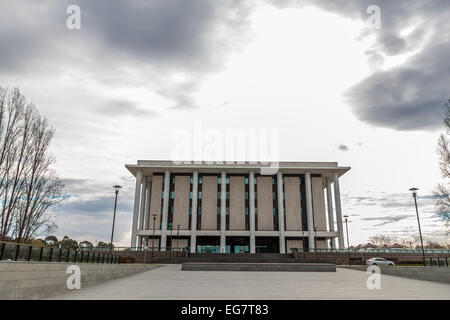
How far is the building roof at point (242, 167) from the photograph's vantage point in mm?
56844

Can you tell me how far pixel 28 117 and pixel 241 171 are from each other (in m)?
41.1

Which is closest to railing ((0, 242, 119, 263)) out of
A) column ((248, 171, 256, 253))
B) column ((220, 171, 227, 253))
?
column ((220, 171, 227, 253))

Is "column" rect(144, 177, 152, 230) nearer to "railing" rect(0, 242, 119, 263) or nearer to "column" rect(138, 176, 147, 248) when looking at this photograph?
"column" rect(138, 176, 147, 248)

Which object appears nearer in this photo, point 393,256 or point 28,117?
point 28,117

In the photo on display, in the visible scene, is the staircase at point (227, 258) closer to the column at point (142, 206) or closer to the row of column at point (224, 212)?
the row of column at point (224, 212)

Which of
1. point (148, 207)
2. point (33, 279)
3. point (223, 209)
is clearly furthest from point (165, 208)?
point (33, 279)

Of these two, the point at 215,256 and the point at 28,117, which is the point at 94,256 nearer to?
the point at 28,117

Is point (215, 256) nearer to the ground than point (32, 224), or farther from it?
nearer to the ground

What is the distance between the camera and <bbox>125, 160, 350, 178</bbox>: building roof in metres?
56.8

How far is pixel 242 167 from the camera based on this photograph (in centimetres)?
5688

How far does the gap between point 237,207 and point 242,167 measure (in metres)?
7.86
